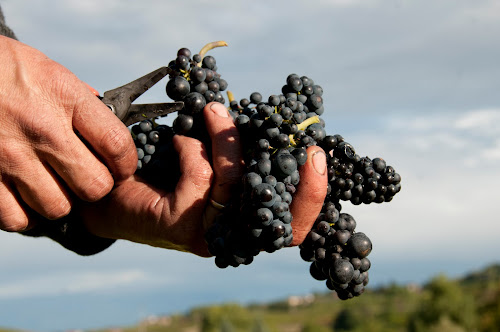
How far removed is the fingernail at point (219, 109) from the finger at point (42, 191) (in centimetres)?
87

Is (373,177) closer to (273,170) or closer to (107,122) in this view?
(273,170)

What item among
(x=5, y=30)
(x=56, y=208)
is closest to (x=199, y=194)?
(x=56, y=208)

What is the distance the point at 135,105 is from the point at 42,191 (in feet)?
2.24

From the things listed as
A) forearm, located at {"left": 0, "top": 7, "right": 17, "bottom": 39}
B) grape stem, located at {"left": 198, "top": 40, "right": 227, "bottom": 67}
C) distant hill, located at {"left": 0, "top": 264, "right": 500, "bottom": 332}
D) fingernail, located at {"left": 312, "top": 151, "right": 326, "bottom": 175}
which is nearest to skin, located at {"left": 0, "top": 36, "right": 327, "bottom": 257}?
fingernail, located at {"left": 312, "top": 151, "right": 326, "bottom": 175}

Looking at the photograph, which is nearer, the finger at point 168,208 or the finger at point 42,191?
the finger at point 42,191

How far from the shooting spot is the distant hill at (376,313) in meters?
53.0

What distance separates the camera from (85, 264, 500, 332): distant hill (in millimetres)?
53031

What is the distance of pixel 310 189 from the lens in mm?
2613

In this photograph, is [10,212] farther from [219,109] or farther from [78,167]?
[219,109]

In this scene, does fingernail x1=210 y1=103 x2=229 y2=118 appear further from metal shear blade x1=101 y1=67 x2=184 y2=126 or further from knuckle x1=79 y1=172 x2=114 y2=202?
knuckle x1=79 y1=172 x2=114 y2=202

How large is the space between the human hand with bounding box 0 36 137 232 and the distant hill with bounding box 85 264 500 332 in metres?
49.5

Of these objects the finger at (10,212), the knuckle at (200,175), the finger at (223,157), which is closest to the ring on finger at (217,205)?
the finger at (223,157)

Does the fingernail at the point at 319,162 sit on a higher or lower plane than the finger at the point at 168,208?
higher

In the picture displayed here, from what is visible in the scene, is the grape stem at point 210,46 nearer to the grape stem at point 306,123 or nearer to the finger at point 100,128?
the finger at point 100,128
